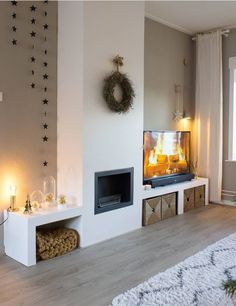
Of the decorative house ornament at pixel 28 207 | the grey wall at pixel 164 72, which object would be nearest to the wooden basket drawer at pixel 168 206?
the grey wall at pixel 164 72

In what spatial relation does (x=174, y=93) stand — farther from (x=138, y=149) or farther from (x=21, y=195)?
(x=21, y=195)

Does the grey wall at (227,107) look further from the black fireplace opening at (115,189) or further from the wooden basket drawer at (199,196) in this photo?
the black fireplace opening at (115,189)

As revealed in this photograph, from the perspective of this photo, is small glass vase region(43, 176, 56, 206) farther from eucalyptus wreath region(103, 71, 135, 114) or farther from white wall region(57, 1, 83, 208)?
eucalyptus wreath region(103, 71, 135, 114)

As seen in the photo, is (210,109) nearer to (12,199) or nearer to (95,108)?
(95,108)

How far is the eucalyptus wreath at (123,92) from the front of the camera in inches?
145

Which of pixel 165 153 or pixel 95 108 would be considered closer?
pixel 95 108

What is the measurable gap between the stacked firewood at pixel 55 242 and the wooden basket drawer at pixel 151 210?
1.13 m

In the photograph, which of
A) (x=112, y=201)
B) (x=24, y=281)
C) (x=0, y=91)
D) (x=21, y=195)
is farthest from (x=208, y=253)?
(x=0, y=91)

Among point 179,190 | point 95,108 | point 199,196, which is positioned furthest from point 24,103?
point 199,196

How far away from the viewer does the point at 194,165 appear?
19.0 ft

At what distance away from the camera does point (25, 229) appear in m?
3.07

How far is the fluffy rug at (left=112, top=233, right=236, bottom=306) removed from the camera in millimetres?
2398

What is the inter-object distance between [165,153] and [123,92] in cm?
151

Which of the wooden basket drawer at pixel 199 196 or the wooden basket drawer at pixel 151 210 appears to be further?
the wooden basket drawer at pixel 199 196
